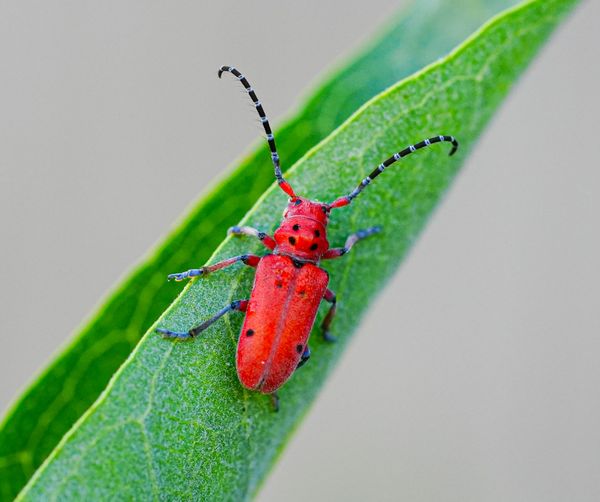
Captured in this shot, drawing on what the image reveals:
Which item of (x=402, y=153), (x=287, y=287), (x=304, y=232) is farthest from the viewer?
(x=304, y=232)

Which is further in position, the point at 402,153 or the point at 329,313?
the point at 329,313

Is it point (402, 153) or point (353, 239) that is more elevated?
point (402, 153)

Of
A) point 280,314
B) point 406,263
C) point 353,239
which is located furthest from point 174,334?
point 406,263

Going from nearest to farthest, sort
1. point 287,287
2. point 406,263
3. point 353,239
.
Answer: point 353,239 → point 287,287 → point 406,263

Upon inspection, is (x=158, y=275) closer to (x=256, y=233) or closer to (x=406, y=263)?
(x=256, y=233)

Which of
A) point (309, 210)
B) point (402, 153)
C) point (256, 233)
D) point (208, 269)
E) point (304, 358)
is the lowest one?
point (304, 358)

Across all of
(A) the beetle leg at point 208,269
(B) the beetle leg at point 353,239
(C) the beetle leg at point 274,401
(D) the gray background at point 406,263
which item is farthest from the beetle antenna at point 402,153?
(D) the gray background at point 406,263

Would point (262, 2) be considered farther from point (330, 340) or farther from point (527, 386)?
point (330, 340)
